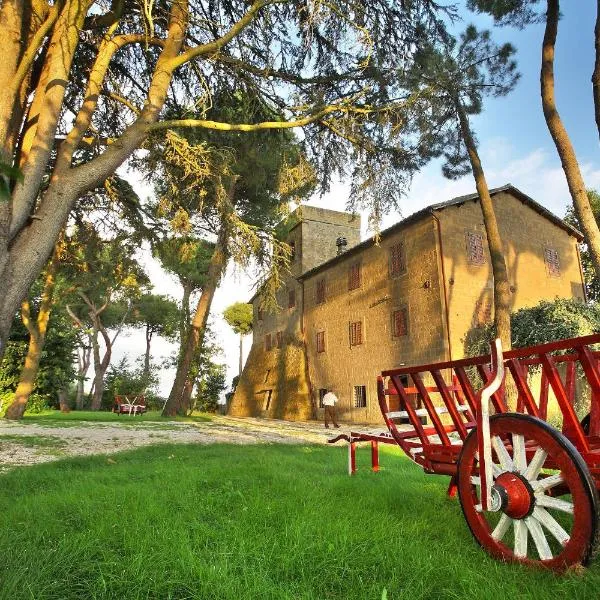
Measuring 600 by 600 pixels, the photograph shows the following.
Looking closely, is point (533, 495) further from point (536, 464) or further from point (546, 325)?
point (546, 325)

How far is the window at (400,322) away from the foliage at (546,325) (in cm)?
276

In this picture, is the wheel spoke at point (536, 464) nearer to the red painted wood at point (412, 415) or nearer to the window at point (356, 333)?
the red painted wood at point (412, 415)

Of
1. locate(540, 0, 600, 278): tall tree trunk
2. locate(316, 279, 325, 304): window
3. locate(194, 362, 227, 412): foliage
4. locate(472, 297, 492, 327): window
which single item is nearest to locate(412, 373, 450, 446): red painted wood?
locate(540, 0, 600, 278): tall tree trunk

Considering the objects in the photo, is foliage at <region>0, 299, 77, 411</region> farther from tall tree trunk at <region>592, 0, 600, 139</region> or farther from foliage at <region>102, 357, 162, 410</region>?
tall tree trunk at <region>592, 0, 600, 139</region>

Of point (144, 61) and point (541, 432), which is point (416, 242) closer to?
point (144, 61)

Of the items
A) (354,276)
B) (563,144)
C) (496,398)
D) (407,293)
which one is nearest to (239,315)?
(354,276)

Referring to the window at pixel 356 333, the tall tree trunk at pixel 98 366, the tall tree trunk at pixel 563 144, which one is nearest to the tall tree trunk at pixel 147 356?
the tall tree trunk at pixel 98 366

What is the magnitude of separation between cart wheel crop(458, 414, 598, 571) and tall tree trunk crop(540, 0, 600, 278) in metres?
8.14

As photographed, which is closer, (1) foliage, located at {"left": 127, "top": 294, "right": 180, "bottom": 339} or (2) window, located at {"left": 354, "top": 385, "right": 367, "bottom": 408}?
(2) window, located at {"left": 354, "top": 385, "right": 367, "bottom": 408}

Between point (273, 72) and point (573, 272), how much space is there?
64.2 feet

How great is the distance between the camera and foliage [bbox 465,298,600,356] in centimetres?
1548

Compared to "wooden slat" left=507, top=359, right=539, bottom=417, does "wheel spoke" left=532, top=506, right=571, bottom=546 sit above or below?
below

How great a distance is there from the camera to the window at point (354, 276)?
74.7 feet

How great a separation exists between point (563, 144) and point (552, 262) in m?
12.4
